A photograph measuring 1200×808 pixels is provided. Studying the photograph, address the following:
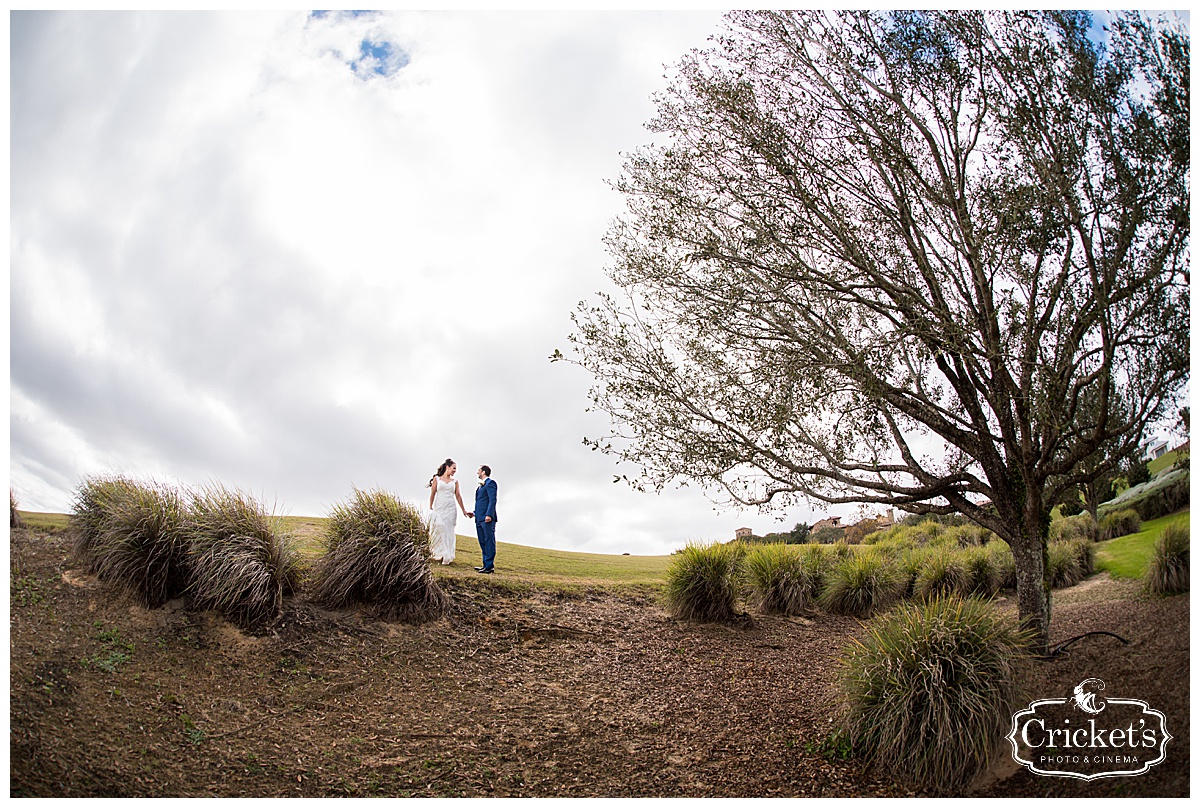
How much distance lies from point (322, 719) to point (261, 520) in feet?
10.8

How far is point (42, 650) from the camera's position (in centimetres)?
711

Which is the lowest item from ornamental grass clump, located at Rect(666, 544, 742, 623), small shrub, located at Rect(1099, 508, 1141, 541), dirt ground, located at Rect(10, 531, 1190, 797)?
dirt ground, located at Rect(10, 531, 1190, 797)

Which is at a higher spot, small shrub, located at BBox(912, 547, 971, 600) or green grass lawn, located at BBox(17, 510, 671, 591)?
green grass lawn, located at BBox(17, 510, 671, 591)

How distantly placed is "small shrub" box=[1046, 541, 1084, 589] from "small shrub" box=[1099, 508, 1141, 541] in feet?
2.47

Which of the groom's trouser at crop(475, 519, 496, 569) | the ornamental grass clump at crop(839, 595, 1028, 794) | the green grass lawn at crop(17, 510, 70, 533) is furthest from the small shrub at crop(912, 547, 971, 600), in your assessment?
the green grass lawn at crop(17, 510, 70, 533)

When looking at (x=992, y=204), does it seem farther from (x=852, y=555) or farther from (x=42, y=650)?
(x=42, y=650)

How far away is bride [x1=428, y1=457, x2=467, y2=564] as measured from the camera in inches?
488

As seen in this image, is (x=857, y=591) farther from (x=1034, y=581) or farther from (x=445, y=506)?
(x=445, y=506)

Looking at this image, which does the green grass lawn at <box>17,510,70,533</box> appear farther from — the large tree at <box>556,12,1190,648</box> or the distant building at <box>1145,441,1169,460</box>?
the distant building at <box>1145,441,1169,460</box>

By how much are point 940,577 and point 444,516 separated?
975cm

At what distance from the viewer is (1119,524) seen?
14234mm

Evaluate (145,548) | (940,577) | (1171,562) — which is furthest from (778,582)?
(145,548)

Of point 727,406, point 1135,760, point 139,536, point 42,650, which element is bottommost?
point 1135,760
